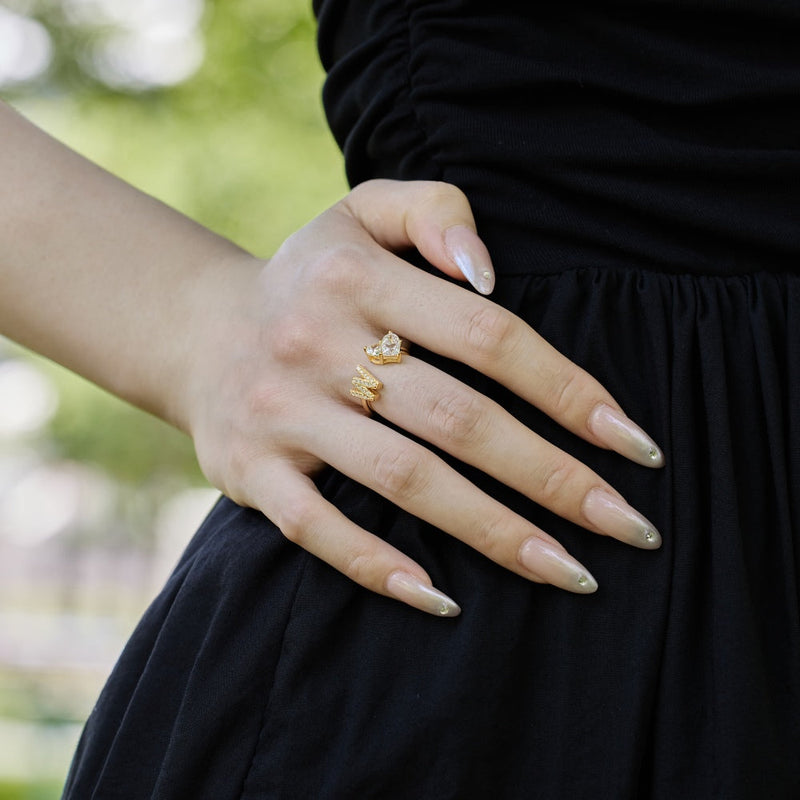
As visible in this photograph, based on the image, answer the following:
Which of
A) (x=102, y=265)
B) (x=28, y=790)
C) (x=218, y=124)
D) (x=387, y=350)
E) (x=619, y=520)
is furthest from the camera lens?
(x=218, y=124)

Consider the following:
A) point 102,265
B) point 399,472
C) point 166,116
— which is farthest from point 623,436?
Result: point 166,116

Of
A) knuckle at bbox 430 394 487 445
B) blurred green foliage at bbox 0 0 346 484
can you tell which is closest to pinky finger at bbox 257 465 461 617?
knuckle at bbox 430 394 487 445

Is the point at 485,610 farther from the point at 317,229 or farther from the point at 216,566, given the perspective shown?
the point at 317,229

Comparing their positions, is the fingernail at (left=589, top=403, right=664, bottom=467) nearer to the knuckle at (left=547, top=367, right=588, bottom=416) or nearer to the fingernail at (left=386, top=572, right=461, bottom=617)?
the knuckle at (left=547, top=367, right=588, bottom=416)

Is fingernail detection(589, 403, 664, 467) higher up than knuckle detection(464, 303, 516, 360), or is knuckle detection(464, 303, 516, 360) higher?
knuckle detection(464, 303, 516, 360)

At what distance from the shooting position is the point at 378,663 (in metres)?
0.78

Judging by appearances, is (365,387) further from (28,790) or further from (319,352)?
(28,790)

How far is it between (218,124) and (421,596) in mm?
5491

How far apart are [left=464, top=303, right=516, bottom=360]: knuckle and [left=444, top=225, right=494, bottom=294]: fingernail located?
0.03m

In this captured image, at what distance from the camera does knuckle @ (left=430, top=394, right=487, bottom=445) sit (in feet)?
2.71

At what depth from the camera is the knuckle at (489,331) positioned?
822 mm

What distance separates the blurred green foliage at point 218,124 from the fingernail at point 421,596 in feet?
16.9

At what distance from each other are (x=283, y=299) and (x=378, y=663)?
35 cm

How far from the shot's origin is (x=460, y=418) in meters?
0.83
